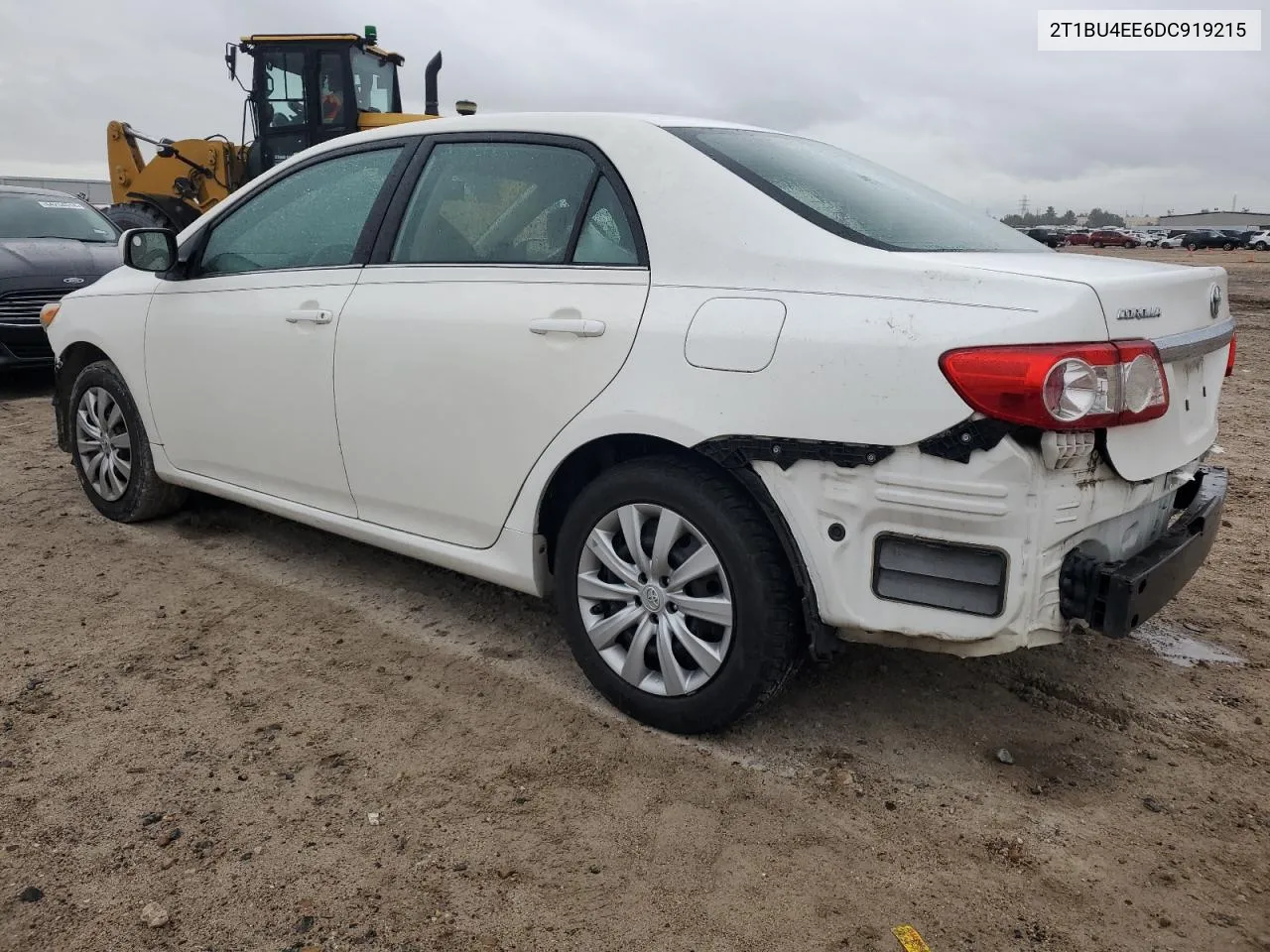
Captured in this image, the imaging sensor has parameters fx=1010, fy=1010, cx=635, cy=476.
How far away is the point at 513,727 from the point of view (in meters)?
2.89

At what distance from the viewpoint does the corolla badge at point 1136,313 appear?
7.41 feet

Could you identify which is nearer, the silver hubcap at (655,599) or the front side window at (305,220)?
the silver hubcap at (655,599)

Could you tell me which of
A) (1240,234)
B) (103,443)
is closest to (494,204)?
(103,443)

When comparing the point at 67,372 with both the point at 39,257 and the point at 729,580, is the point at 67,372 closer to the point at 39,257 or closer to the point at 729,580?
the point at 729,580

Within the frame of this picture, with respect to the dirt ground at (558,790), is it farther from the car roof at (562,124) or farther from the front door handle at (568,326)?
the car roof at (562,124)

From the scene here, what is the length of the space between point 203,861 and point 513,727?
2.90ft

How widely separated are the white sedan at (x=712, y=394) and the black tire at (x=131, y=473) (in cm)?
84

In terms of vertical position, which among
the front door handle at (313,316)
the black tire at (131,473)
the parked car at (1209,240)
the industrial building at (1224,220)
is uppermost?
the industrial building at (1224,220)

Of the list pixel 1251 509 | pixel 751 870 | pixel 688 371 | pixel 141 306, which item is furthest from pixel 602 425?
pixel 1251 509

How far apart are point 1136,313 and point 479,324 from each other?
1.75 m

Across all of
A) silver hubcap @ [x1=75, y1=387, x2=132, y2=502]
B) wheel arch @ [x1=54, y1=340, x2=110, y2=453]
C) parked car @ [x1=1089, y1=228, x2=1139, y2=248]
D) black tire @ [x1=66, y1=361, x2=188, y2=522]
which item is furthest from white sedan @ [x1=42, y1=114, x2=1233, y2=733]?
parked car @ [x1=1089, y1=228, x2=1139, y2=248]

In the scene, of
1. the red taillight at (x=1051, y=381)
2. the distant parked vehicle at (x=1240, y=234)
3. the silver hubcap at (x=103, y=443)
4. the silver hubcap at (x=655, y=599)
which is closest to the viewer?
the red taillight at (x=1051, y=381)

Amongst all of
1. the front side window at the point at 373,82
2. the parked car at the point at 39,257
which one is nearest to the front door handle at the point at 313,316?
the parked car at the point at 39,257

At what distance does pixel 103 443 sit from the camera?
182 inches
